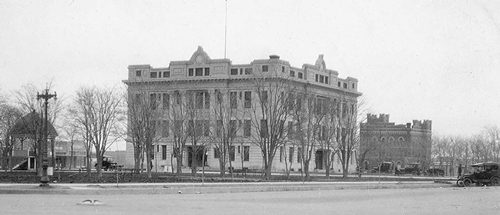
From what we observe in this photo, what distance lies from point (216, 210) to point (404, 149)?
370 feet

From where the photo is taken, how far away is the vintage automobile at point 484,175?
5738 cm

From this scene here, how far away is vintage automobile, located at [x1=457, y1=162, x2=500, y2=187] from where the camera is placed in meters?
57.4

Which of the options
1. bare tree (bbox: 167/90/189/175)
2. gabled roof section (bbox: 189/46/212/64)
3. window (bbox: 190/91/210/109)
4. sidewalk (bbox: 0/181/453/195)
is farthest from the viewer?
gabled roof section (bbox: 189/46/212/64)

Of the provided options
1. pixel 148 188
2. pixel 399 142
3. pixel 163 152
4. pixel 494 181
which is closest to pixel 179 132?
pixel 494 181

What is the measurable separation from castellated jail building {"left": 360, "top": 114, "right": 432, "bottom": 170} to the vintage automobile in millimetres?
37006

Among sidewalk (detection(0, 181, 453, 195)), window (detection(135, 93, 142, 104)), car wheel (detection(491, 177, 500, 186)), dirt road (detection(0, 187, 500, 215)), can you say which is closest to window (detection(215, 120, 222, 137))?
window (detection(135, 93, 142, 104))

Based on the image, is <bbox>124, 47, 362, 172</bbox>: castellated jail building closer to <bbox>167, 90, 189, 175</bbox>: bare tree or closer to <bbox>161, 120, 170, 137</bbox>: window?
<bbox>161, 120, 170, 137</bbox>: window

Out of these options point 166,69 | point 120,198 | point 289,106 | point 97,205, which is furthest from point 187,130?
point 97,205

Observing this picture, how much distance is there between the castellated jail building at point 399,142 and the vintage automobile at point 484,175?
3701 centimetres

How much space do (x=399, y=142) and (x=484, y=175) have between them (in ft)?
271

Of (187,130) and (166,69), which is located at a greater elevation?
(166,69)

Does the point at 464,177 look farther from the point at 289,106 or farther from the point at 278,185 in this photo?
the point at 278,185

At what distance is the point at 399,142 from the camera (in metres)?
140

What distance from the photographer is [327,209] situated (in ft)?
84.2
